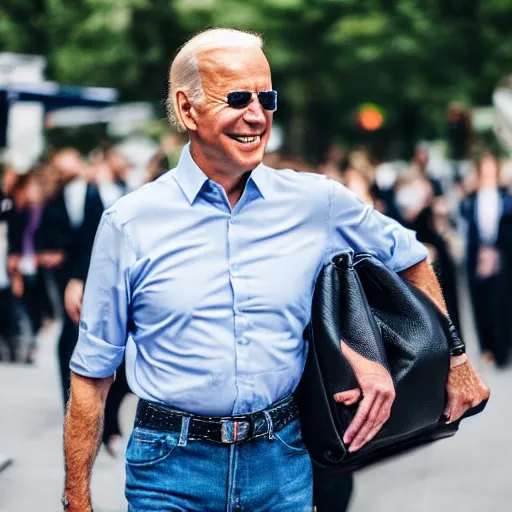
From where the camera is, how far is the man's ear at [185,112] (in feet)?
10.2

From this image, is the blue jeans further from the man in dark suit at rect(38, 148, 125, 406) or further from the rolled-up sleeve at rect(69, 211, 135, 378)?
the man in dark suit at rect(38, 148, 125, 406)

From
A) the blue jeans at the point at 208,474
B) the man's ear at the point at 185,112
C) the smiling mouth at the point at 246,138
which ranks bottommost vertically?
the blue jeans at the point at 208,474

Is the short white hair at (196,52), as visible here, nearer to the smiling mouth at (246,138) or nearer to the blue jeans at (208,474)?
the smiling mouth at (246,138)

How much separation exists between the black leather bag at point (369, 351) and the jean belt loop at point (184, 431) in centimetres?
28

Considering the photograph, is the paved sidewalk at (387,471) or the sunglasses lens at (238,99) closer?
the sunglasses lens at (238,99)

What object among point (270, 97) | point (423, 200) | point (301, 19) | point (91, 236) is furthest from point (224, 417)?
point (301, 19)

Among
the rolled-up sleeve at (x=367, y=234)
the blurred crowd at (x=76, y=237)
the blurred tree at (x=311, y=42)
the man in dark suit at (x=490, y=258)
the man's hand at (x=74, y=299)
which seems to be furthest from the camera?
the blurred tree at (x=311, y=42)

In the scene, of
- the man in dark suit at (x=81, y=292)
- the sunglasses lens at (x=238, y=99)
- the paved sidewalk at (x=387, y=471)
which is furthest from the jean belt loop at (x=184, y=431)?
the paved sidewalk at (x=387, y=471)

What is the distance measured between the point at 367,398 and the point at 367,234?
18.8 inches

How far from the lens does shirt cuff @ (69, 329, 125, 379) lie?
10.1 ft

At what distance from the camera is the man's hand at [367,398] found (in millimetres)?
2938

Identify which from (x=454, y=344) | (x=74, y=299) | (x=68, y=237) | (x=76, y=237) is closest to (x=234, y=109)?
(x=454, y=344)

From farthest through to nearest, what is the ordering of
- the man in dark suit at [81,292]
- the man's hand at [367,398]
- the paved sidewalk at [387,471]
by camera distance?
the paved sidewalk at [387,471] → the man in dark suit at [81,292] → the man's hand at [367,398]

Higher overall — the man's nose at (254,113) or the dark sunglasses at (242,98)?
the dark sunglasses at (242,98)
